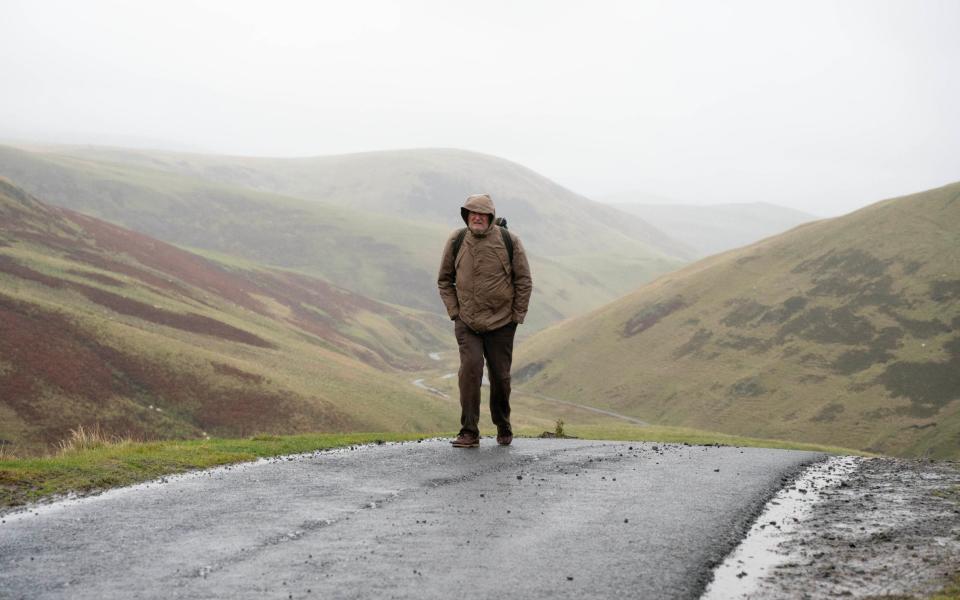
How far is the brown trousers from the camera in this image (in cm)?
1498

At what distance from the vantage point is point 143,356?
47281mm

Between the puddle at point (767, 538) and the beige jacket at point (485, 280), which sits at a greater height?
the beige jacket at point (485, 280)

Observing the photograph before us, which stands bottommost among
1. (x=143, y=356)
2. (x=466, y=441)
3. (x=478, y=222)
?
(x=143, y=356)

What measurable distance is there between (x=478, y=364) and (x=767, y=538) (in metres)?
7.09

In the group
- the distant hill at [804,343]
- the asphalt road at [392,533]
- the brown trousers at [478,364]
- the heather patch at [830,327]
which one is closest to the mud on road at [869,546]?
the asphalt road at [392,533]

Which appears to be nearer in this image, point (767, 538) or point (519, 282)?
point (767, 538)

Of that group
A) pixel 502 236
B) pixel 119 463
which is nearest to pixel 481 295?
pixel 502 236

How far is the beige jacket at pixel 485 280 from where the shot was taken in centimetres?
1495

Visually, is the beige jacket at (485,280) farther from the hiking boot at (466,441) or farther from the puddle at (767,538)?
the puddle at (767,538)

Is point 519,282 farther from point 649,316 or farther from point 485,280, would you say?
point 649,316

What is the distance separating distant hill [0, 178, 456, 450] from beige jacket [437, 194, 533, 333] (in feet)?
86.5

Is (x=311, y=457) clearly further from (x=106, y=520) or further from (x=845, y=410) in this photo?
(x=845, y=410)

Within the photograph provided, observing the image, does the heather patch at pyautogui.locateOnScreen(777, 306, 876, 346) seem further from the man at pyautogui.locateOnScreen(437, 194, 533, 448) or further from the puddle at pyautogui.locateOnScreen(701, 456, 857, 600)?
the man at pyautogui.locateOnScreen(437, 194, 533, 448)

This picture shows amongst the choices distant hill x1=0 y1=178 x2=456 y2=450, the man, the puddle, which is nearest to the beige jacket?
the man
